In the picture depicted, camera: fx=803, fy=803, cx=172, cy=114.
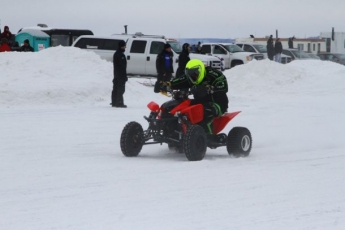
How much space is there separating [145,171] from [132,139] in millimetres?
1479

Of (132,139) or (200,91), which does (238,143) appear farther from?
(132,139)

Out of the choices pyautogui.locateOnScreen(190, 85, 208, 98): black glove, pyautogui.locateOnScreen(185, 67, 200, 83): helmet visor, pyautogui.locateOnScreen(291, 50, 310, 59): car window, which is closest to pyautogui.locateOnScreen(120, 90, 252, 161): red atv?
pyautogui.locateOnScreen(190, 85, 208, 98): black glove

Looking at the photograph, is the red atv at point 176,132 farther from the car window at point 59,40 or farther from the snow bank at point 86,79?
the car window at point 59,40

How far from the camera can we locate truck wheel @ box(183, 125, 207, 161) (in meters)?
11.5

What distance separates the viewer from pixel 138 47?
3138 cm

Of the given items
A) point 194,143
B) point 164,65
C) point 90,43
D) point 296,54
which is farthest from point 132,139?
point 296,54

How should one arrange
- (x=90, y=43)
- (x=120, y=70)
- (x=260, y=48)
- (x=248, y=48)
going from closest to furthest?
1. (x=120, y=70)
2. (x=90, y=43)
3. (x=248, y=48)
4. (x=260, y=48)

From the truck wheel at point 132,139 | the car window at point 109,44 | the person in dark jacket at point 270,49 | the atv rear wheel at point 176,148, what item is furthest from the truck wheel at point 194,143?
the person in dark jacket at point 270,49

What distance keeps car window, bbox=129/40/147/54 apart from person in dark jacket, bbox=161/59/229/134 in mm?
18790

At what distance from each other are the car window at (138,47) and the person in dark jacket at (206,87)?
1879 centimetres

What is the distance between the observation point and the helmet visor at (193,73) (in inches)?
483

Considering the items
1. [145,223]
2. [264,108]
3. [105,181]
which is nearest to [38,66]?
[264,108]

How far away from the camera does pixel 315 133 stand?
1652 cm

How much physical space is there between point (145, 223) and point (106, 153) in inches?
213
